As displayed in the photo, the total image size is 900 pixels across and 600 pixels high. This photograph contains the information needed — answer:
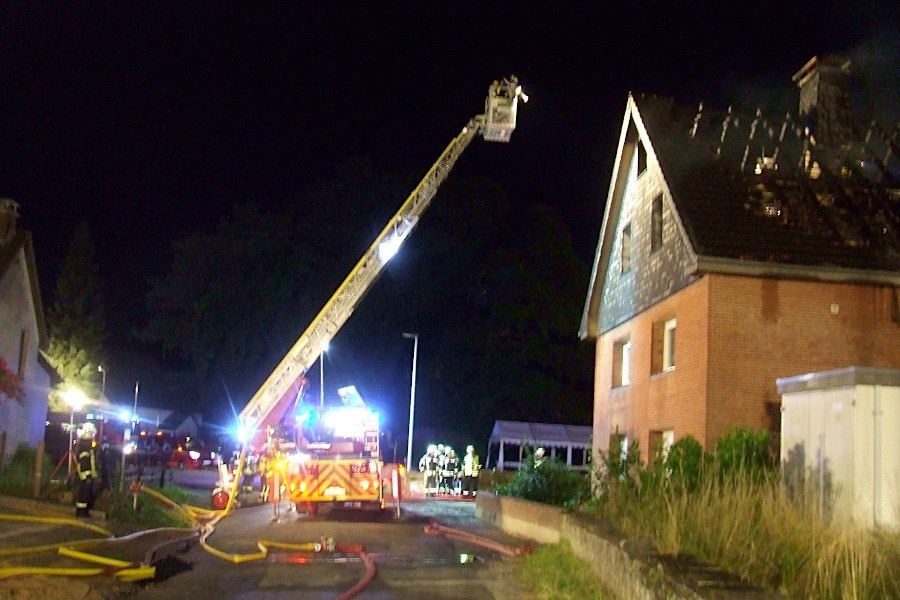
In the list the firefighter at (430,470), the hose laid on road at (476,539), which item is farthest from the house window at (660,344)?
the firefighter at (430,470)

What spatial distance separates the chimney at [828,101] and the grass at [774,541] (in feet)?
30.8

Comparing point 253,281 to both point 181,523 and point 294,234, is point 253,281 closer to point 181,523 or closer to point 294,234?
point 294,234

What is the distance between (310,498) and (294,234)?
1022 inches

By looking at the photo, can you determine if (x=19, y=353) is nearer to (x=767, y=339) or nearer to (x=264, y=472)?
(x=264, y=472)

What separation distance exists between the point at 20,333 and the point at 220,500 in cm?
570

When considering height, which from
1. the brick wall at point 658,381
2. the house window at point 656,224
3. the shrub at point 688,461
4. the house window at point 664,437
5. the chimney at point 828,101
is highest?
the chimney at point 828,101

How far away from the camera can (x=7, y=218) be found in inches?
802

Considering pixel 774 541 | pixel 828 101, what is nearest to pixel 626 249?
pixel 828 101

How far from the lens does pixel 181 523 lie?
15695mm

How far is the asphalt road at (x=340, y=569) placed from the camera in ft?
31.6

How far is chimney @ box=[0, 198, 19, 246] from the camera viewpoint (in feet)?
66.1

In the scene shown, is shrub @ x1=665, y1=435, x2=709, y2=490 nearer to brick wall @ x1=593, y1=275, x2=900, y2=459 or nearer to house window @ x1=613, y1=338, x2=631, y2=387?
brick wall @ x1=593, y1=275, x2=900, y2=459

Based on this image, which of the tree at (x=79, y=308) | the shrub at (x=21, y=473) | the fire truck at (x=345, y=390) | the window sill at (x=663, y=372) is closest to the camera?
the window sill at (x=663, y=372)

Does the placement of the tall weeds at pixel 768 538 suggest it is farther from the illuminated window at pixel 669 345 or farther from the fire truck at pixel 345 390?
the fire truck at pixel 345 390
